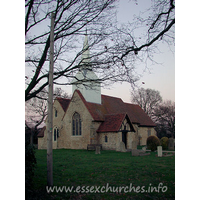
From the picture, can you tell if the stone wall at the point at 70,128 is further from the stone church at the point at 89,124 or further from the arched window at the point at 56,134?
the arched window at the point at 56,134

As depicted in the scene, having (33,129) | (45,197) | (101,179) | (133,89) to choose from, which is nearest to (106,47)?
(133,89)

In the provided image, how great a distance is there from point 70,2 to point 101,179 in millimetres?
7705

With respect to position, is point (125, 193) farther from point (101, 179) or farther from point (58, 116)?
point (58, 116)

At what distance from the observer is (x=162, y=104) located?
46.9 meters

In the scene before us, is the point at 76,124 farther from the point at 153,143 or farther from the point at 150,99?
the point at 150,99

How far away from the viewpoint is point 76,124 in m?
28.1

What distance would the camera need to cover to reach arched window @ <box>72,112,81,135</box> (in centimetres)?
2767

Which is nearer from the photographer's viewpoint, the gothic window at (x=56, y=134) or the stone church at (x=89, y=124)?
the stone church at (x=89, y=124)

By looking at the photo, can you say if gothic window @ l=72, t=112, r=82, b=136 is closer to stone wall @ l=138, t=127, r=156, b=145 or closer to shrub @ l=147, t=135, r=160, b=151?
shrub @ l=147, t=135, r=160, b=151

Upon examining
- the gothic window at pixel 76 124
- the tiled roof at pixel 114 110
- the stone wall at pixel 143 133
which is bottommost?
the stone wall at pixel 143 133

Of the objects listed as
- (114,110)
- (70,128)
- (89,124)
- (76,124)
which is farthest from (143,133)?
(70,128)

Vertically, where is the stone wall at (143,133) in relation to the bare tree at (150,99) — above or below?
below

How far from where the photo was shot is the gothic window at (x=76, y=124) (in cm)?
2766

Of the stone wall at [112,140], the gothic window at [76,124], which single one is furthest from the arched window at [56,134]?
the stone wall at [112,140]
